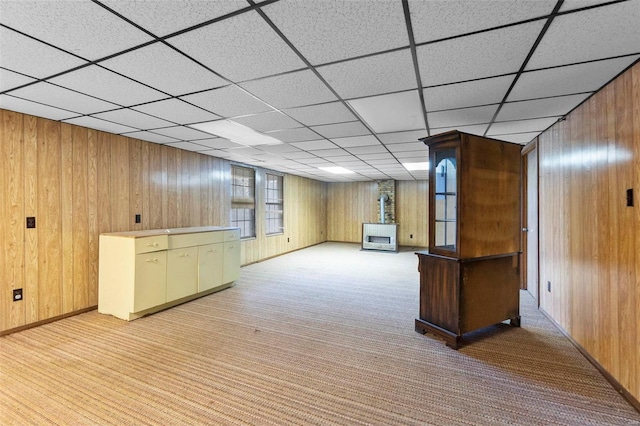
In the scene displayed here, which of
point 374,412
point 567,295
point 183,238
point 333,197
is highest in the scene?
point 333,197

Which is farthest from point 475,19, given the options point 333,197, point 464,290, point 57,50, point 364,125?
point 333,197

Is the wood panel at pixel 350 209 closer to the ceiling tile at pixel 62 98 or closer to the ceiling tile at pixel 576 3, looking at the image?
the ceiling tile at pixel 62 98

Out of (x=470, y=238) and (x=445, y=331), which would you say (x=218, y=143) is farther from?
(x=445, y=331)

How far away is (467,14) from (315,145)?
3059 millimetres

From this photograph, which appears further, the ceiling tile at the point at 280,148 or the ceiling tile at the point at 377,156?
the ceiling tile at the point at 377,156

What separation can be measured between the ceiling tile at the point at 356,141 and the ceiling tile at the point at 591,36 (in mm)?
2151

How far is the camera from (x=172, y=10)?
1.39 m

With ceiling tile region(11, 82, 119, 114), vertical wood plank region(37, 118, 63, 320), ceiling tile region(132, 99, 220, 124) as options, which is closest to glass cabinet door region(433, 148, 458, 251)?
ceiling tile region(132, 99, 220, 124)

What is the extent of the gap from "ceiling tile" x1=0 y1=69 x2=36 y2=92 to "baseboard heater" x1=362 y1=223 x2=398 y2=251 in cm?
785

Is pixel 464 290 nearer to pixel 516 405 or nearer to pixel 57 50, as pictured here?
pixel 516 405

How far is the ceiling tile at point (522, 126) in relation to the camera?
10.1 ft

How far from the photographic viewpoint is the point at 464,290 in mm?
2736

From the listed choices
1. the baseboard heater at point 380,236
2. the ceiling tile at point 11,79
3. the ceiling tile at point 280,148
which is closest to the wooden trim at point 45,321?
the ceiling tile at point 11,79

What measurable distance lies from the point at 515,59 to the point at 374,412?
2.46 m
